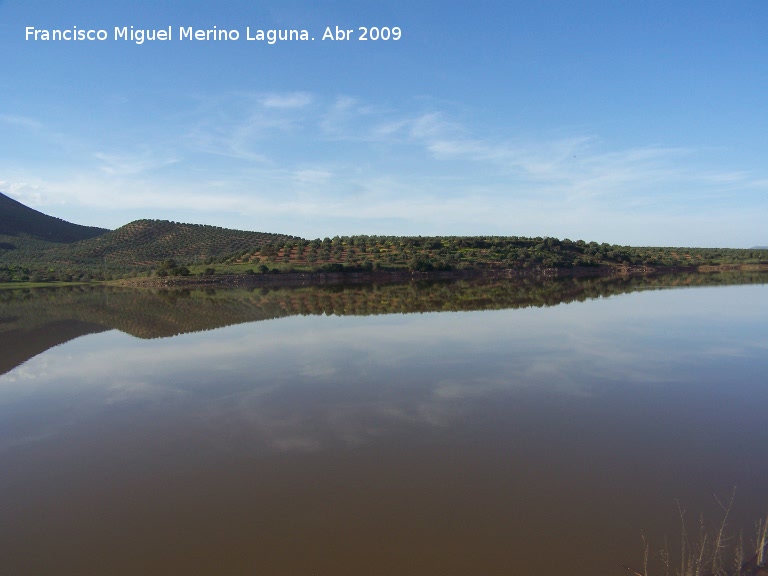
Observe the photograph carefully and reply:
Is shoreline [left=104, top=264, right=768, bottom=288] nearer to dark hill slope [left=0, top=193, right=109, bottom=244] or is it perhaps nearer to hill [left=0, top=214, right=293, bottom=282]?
hill [left=0, top=214, right=293, bottom=282]

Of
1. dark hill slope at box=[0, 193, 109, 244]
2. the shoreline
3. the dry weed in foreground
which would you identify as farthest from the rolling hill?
the dry weed in foreground

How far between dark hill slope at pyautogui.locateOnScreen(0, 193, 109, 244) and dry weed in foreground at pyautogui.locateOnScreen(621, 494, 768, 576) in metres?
124

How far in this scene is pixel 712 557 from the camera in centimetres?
576

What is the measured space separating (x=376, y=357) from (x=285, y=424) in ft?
22.7

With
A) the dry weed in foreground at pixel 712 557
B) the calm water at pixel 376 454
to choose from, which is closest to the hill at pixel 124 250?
the calm water at pixel 376 454

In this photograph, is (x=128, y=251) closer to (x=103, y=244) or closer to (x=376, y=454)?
(x=103, y=244)

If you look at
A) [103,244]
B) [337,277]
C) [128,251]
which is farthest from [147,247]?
[337,277]

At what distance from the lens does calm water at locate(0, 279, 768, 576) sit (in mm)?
6234

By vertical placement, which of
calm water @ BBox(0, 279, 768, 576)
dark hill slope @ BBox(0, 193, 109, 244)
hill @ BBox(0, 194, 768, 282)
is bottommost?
calm water @ BBox(0, 279, 768, 576)

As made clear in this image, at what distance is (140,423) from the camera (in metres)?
11.0

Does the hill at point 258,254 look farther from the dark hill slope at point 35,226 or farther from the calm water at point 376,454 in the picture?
the calm water at point 376,454

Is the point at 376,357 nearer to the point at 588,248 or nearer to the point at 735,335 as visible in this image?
the point at 735,335

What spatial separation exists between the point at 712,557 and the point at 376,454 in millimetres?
4872

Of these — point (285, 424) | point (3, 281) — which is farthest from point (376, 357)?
point (3, 281)
